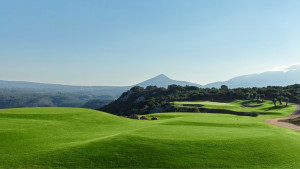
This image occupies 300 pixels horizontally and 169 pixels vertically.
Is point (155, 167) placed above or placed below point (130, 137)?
below

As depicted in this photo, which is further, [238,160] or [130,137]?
[130,137]

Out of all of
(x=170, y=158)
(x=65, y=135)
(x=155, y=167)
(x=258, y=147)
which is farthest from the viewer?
(x=65, y=135)

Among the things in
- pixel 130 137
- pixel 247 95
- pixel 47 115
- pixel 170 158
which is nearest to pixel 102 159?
pixel 130 137

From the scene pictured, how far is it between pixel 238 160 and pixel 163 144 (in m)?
5.43

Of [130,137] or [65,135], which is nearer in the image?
[130,137]

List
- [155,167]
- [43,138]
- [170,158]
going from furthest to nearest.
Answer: [43,138], [170,158], [155,167]

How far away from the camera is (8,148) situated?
14062mm

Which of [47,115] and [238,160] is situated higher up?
[47,115]

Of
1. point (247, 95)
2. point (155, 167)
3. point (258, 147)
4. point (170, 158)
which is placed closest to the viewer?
point (155, 167)

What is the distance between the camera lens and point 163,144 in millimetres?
14727

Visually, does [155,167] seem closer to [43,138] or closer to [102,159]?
[102,159]

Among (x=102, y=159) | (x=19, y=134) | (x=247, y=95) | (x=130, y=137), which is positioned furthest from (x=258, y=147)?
(x=247, y=95)

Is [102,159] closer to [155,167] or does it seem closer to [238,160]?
[155,167]

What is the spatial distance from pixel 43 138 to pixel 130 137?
25.8 ft
